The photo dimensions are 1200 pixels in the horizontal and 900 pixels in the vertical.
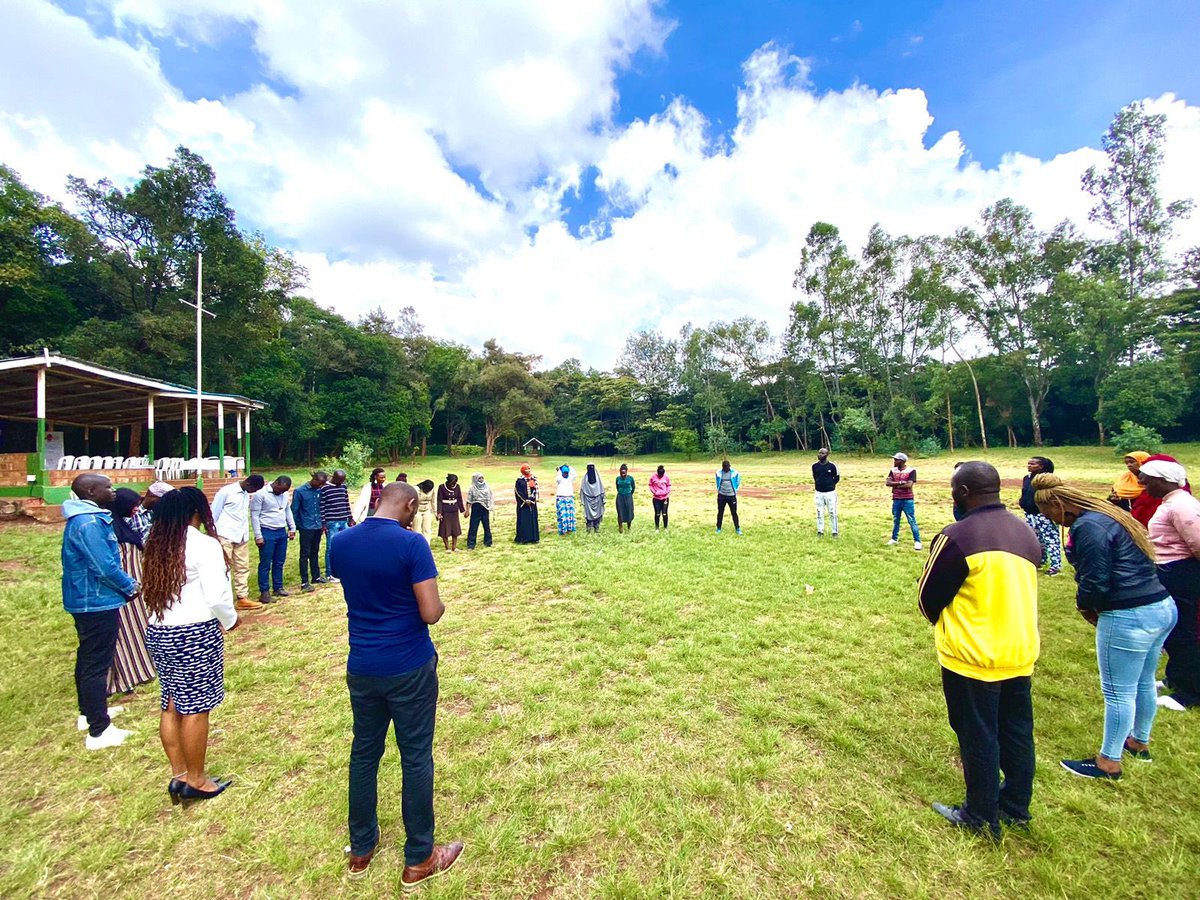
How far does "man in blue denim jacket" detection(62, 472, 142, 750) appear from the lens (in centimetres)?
318

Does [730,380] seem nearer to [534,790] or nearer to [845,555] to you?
[845,555]

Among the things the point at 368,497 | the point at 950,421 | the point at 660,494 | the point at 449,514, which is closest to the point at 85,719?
the point at 368,497

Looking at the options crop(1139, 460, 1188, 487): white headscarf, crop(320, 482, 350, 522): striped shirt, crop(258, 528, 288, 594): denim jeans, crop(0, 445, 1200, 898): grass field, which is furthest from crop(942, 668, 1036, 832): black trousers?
crop(320, 482, 350, 522): striped shirt

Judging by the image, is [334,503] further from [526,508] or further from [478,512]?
[526,508]

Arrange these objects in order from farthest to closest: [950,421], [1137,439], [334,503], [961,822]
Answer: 1. [950,421]
2. [1137,439]
3. [334,503]
4. [961,822]

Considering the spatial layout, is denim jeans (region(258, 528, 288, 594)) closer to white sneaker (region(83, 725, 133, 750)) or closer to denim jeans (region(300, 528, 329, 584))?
denim jeans (region(300, 528, 329, 584))

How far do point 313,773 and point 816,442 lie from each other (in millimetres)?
43331

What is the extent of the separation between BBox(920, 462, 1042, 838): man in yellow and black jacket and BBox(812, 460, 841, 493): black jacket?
7087 mm

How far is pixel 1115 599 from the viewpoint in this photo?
8.63 feet

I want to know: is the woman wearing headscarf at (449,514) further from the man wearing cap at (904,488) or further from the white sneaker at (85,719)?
the man wearing cap at (904,488)

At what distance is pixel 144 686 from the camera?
4277mm

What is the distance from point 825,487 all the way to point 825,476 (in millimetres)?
248

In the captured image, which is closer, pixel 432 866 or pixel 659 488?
pixel 432 866

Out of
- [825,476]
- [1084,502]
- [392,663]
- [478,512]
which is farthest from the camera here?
[478,512]
